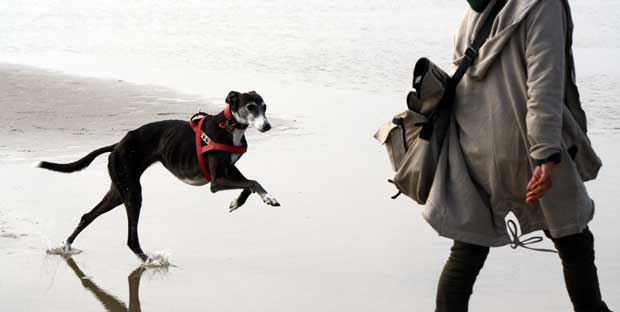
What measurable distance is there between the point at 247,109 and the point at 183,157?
0.45m

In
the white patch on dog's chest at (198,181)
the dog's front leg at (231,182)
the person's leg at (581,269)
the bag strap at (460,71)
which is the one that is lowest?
the white patch on dog's chest at (198,181)

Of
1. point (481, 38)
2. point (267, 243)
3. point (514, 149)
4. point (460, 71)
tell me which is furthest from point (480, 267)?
point (267, 243)

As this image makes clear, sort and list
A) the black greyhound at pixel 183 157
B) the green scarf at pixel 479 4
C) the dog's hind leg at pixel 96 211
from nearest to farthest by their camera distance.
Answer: the green scarf at pixel 479 4 → the black greyhound at pixel 183 157 → the dog's hind leg at pixel 96 211

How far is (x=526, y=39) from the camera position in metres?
3.64

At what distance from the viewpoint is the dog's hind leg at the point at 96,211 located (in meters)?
6.20

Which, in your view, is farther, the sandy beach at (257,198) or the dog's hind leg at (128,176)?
the dog's hind leg at (128,176)

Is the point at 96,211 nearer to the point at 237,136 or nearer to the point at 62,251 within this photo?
the point at 62,251

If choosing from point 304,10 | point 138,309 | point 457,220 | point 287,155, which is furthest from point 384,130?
point 304,10

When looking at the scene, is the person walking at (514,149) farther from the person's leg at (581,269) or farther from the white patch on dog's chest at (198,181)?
the white patch on dog's chest at (198,181)

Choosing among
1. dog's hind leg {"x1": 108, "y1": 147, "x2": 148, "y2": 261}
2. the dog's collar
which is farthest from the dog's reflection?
the dog's collar

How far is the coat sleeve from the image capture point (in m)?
3.55

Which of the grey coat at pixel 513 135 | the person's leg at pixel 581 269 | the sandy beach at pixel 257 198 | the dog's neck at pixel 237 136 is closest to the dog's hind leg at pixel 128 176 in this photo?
the sandy beach at pixel 257 198

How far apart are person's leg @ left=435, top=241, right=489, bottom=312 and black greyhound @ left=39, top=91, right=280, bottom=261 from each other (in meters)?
1.89

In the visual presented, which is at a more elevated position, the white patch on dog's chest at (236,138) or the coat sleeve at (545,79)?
the coat sleeve at (545,79)
